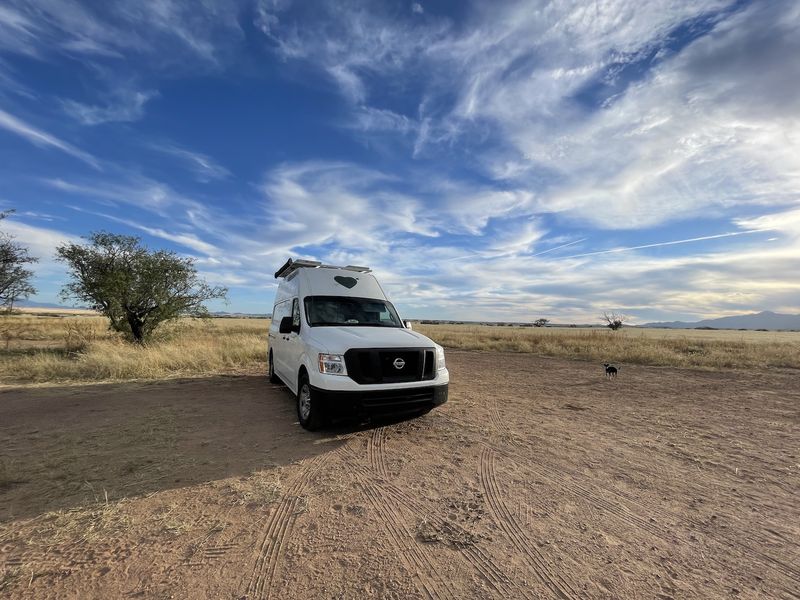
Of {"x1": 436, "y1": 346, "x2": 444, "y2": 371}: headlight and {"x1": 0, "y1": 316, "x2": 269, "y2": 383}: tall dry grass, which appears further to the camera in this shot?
{"x1": 0, "y1": 316, "x2": 269, "y2": 383}: tall dry grass

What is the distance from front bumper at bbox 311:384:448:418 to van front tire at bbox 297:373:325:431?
0.12 m

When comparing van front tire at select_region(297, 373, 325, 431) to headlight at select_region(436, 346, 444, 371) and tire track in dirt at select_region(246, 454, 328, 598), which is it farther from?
headlight at select_region(436, 346, 444, 371)

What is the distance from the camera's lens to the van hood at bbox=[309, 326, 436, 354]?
17.5 ft

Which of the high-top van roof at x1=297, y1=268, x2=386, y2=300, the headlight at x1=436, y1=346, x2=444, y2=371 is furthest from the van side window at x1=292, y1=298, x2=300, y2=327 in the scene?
the headlight at x1=436, y1=346, x2=444, y2=371

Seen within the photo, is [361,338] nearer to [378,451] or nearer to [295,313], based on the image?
[378,451]

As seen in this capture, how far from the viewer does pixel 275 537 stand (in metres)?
2.97

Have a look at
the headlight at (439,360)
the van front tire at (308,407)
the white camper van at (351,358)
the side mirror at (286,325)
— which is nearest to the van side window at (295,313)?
the white camper van at (351,358)

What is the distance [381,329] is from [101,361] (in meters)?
8.81

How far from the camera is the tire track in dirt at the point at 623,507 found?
2727 millimetres

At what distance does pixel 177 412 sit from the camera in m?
6.74

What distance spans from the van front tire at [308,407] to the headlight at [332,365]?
1.29ft

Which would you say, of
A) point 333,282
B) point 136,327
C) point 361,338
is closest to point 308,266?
point 333,282

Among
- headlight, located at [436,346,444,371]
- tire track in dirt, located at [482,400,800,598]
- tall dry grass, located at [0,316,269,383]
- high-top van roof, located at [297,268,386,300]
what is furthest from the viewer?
tall dry grass, located at [0,316,269,383]

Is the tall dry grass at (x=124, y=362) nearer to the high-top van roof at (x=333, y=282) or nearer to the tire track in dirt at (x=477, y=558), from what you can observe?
the high-top van roof at (x=333, y=282)
